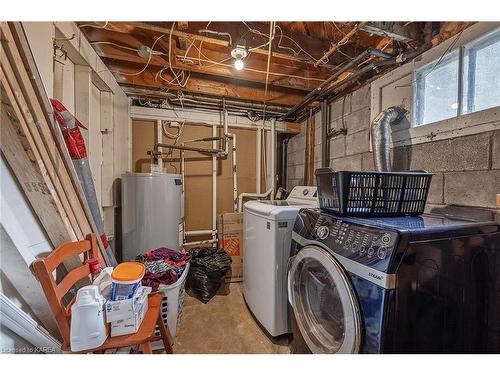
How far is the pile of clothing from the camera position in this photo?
4.59 ft

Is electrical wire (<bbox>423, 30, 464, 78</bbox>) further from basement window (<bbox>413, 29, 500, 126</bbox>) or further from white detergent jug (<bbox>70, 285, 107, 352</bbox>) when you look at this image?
white detergent jug (<bbox>70, 285, 107, 352</bbox>)

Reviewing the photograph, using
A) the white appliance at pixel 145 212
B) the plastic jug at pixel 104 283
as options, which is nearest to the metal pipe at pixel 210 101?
the white appliance at pixel 145 212

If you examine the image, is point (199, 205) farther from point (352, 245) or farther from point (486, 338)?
point (486, 338)

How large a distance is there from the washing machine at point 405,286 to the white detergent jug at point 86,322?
3.10ft

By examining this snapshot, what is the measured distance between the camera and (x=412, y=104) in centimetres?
145

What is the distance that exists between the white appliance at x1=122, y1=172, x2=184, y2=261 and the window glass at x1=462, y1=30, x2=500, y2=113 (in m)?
2.26

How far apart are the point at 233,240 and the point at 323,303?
1469 mm

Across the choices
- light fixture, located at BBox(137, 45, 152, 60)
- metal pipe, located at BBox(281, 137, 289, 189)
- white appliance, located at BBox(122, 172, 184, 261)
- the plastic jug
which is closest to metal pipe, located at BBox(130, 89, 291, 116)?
metal pipe, located at BBox(281, 137, 289, 189)

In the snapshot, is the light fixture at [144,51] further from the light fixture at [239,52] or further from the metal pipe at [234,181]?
the metal pipe at [234,181]

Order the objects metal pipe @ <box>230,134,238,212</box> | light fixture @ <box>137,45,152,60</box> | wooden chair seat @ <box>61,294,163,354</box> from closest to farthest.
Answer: wooden chair seat @ <box>61,294,163,354</box> → light fixture @ <box>137,45,152,60</box> → metal pipe @ <box>230,134,238,212</box>

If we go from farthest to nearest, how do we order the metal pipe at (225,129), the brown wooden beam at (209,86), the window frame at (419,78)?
the metal pipe at (225,129) < the brown wooden beam at (209,86) < the window frame at (419,78)

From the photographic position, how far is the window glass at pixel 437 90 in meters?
1.26

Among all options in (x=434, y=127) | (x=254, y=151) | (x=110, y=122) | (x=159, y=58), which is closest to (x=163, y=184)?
(x=110, y=122)

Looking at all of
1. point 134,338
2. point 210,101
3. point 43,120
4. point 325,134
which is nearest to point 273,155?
point 325,134
